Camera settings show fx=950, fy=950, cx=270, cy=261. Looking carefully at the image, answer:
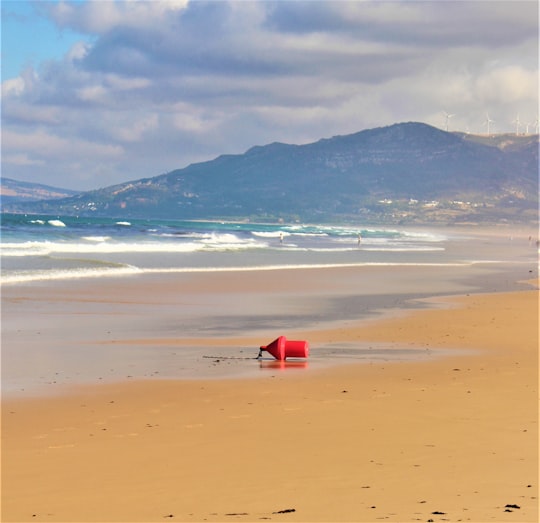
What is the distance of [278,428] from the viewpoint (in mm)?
9977

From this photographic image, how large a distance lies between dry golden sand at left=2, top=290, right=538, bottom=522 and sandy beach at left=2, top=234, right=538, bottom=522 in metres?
0.02

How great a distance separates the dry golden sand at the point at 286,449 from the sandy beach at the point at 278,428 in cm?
2

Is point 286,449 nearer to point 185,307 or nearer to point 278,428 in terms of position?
point 278,428

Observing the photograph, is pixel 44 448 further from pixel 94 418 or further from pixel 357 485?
pixel 357 485

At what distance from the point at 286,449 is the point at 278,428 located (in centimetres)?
99

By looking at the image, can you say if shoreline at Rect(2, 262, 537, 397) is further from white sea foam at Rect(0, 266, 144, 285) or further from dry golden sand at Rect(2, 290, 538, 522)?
dry golden sand at Rect(2, 290, 538, 522)

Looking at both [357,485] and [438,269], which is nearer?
[357,485]

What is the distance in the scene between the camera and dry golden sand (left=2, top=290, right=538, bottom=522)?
7195 mm

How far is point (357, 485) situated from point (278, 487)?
64 centimetres

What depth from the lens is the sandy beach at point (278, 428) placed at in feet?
23.9

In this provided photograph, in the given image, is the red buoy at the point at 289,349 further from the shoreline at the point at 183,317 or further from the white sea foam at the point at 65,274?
the white sea foam at the point at 65,274

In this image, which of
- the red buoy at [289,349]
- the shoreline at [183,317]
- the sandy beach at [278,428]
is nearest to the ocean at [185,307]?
the shoreline at [183,317]

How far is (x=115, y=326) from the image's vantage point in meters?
19.8

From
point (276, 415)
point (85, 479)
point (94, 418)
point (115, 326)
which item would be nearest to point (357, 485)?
A: point (85, 479)
